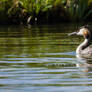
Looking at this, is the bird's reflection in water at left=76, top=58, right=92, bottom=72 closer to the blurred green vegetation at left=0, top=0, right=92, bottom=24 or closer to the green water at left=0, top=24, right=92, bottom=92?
the green water at left=0, top=24, right=92, bottom=92

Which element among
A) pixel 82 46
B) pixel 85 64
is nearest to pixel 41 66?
pixel 85 64

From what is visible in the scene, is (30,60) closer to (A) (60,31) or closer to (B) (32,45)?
(B) (32,45)

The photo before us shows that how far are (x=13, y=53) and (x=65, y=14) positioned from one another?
451 inches

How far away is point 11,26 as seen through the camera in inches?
874

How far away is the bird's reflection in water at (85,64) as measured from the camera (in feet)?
31.8

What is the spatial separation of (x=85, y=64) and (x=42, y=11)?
12734 mm

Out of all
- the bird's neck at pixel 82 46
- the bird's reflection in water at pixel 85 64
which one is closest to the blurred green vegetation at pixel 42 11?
the bird's neck at pixel 82 46

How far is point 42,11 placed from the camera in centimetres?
2308

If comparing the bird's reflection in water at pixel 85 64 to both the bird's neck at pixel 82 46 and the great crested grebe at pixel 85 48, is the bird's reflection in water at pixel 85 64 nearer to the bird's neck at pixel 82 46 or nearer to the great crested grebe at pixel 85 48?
the great crested grebe at pixel 85 48

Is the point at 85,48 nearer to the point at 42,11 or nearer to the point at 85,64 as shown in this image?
the point at 85,64

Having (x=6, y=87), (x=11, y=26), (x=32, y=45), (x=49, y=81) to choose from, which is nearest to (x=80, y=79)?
(x=49, y=81)

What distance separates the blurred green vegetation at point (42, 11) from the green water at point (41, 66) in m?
5.98

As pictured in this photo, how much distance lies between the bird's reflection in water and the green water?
22mm

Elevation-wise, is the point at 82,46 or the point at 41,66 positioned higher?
the point at 82,46
